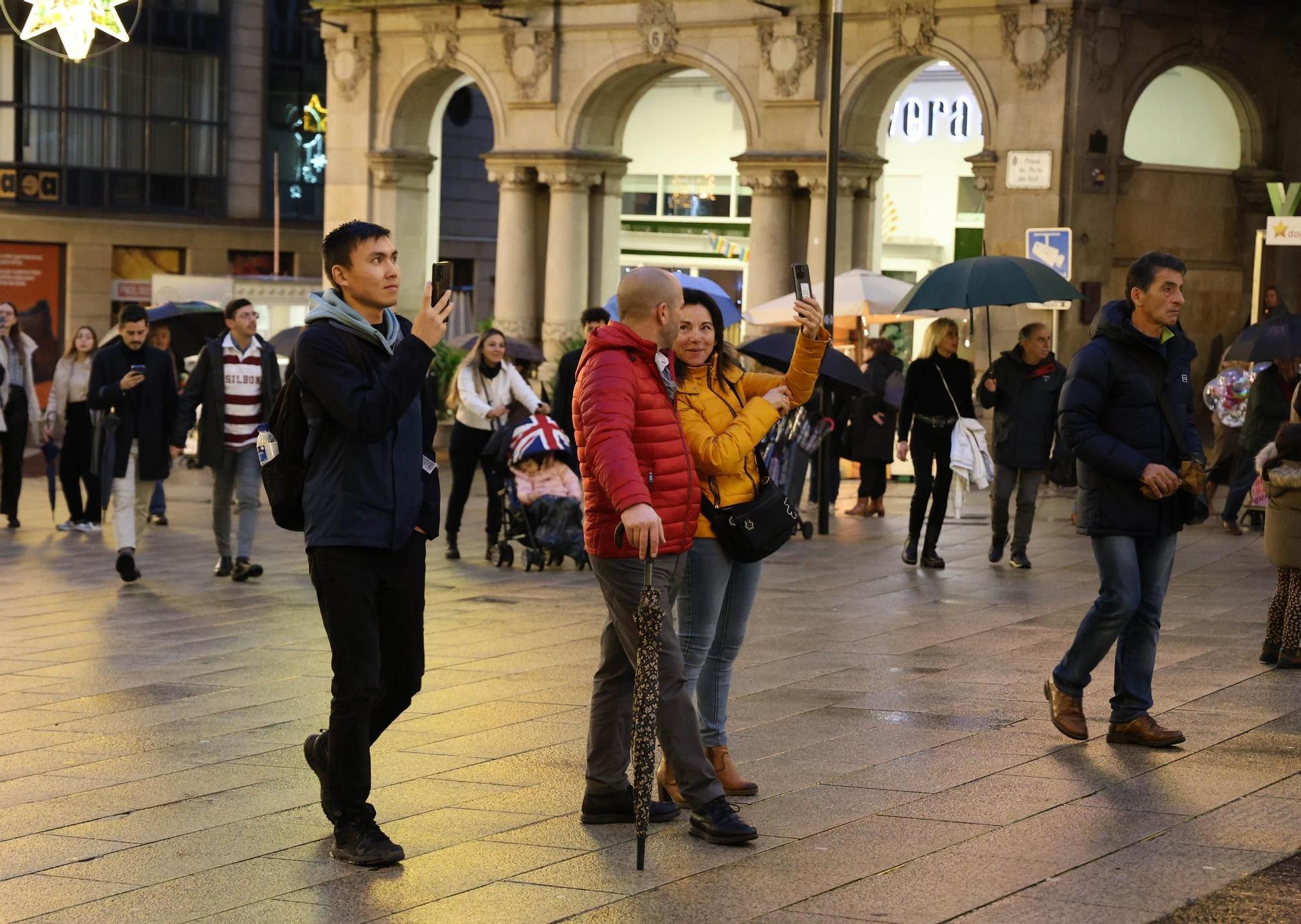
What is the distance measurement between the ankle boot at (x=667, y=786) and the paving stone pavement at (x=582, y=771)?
0.63 feet

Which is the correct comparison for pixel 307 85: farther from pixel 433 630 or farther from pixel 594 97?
pixel 433 630

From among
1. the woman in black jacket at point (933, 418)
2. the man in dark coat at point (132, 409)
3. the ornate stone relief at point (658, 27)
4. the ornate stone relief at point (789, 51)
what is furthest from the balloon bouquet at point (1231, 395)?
the ornate stone relief at point (658, 27)

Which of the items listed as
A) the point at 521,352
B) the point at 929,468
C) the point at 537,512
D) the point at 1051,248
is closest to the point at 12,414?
the point at 521,352

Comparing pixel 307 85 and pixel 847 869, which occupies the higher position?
pixel 307 85

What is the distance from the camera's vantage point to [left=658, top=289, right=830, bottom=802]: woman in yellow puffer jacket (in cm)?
672

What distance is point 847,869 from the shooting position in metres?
6.07

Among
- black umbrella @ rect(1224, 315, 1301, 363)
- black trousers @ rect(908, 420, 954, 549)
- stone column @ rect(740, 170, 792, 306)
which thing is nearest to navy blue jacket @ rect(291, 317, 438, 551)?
black trousers @ rect(908, 420, 954, 549)

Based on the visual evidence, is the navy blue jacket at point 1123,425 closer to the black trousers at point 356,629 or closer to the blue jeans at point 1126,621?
the blue jeans at point 1126,621

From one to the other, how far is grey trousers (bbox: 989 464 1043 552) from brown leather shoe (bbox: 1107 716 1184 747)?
7.06 meters

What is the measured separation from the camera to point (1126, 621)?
8031mm

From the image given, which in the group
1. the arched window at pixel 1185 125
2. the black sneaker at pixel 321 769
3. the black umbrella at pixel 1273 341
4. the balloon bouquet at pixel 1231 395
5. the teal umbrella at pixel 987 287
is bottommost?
the black sneaker at pixel 321 769

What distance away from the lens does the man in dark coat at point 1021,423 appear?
15.1m

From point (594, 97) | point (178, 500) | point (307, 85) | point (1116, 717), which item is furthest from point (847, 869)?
point (307, 85)

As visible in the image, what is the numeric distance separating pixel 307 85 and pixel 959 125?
2289 centimetres
